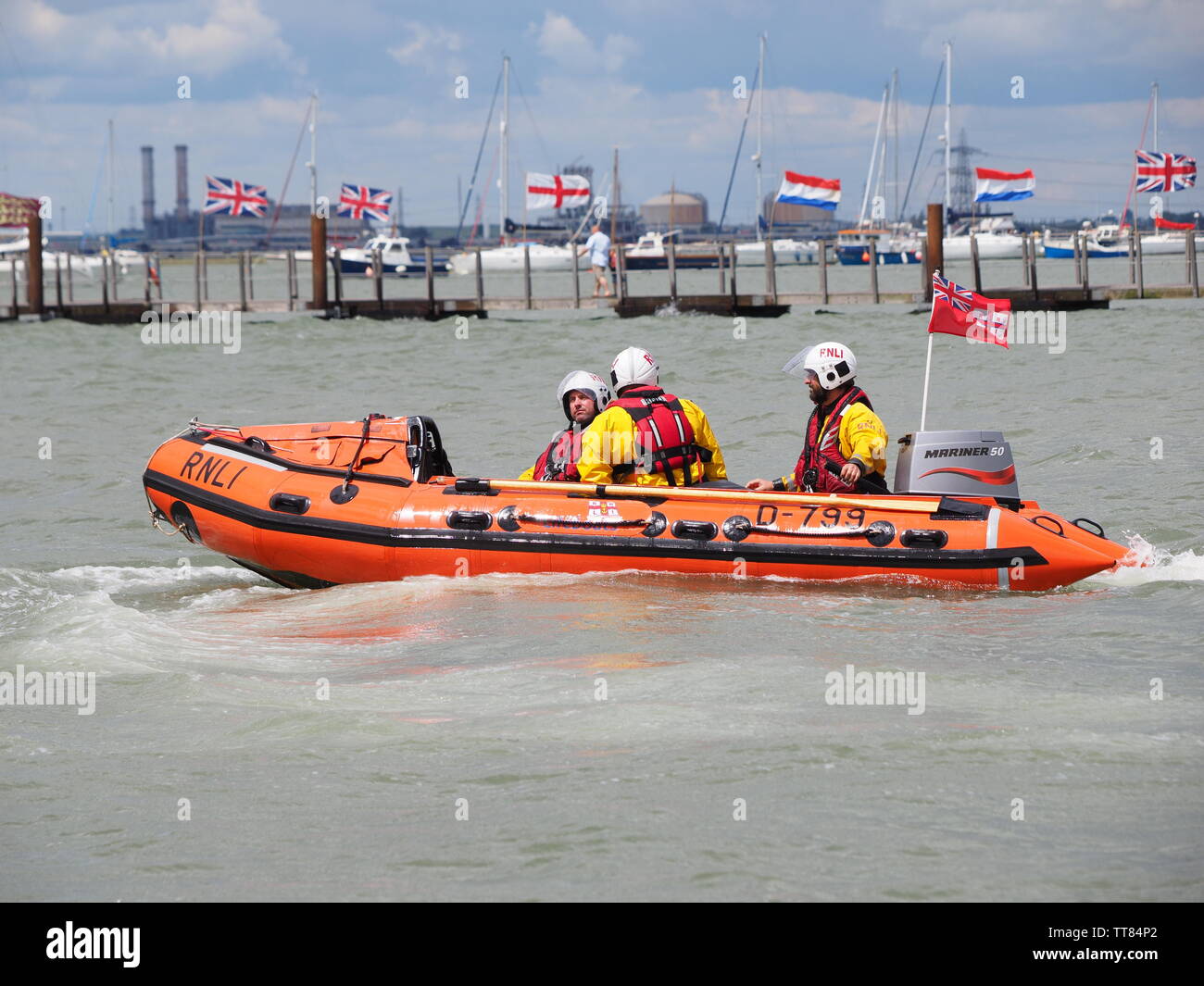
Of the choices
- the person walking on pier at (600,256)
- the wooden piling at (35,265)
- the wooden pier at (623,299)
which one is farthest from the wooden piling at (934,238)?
the wooden piling at (35,265)

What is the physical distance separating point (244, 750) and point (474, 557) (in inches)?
107

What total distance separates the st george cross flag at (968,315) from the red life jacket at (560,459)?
2.02 metres

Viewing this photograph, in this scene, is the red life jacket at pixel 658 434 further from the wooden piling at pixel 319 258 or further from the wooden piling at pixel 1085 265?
the wooden piling at pixel 1085 265

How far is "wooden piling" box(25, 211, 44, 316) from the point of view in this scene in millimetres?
27516

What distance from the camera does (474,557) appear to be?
7559 millimetres

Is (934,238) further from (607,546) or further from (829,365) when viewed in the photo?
(607,546)

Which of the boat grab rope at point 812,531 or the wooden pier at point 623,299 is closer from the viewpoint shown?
the boat grab rope at point 812,531

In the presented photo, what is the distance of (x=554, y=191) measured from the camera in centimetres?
4159

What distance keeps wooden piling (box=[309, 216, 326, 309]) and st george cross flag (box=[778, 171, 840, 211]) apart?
40.4 feet

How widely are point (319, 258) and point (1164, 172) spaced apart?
26743 millimetres

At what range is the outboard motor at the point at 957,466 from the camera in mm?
7270
